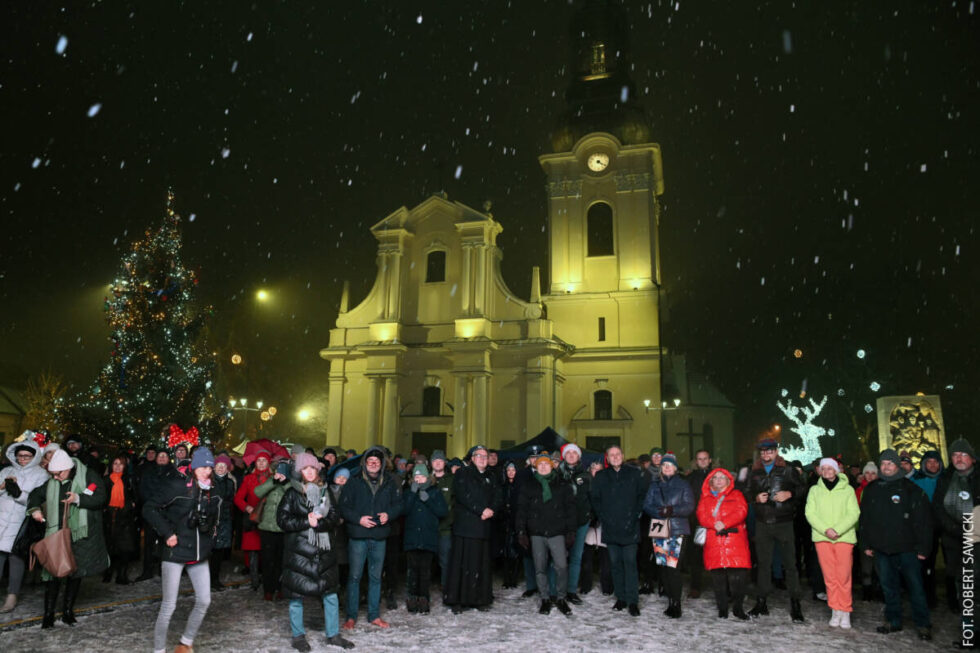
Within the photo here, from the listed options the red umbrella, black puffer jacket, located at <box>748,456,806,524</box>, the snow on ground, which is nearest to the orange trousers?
the snow on ground

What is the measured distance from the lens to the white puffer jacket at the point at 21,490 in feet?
24.6

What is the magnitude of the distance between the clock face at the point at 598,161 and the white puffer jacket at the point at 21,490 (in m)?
29.6

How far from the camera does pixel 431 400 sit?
31.6 meters

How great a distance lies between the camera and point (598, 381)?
31.2 metres

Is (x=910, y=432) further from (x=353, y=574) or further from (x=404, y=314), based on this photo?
(x=404, y=314)

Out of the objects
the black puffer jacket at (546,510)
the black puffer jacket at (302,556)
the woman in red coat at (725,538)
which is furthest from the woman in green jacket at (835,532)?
the black puffer jacket at (302,556)

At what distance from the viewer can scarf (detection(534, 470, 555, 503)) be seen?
28.1 ft

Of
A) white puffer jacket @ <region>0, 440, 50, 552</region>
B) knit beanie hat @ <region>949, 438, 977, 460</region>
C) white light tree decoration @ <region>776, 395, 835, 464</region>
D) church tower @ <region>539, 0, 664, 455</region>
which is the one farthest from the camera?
white light tree decoration @ <region>776, 395, 835, 464</region>

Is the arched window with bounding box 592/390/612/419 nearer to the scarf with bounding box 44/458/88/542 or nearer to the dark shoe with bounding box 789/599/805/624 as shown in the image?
the dark shoe with bounding box 789/599/805/624

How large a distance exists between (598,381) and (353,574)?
962 inches

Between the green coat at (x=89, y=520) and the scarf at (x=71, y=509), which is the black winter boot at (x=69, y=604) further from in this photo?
the scarf at (x=71, y=509)

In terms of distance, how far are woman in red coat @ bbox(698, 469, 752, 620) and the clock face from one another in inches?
1091

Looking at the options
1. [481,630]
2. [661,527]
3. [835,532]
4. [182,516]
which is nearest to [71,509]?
[182,516]

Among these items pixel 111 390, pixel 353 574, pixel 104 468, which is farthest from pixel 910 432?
pixel 111 390
